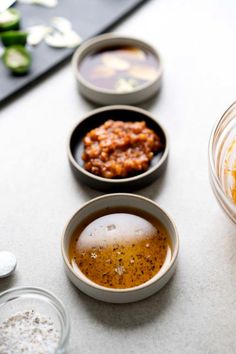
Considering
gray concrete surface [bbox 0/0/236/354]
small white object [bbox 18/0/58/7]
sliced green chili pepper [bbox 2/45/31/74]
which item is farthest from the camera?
small white object [bbox 18/0/58/7]

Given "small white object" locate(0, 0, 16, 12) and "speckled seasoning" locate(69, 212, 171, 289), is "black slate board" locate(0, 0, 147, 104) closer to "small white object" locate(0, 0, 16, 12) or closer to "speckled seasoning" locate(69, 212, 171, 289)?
"small white object" locate(0, 0, 16, 12)

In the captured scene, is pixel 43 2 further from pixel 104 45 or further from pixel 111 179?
pixel 111 179

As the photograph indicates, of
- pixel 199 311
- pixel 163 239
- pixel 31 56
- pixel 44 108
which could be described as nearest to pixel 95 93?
pixel 44 108

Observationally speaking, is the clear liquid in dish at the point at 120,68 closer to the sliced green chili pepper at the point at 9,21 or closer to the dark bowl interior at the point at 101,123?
the dark bowl interior at the point at 101,123

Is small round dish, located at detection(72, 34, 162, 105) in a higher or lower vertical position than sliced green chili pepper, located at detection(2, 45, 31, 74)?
lower

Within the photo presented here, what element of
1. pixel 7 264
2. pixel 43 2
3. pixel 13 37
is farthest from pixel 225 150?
pixel 43 2

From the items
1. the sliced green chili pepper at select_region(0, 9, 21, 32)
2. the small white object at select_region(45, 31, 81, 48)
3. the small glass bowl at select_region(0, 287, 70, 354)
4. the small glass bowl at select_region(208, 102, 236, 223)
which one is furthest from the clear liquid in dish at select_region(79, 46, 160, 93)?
the small glass bowl at select_region(0, 287, 70, 354)

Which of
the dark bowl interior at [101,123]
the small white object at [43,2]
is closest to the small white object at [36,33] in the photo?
the small white object at [43,2]

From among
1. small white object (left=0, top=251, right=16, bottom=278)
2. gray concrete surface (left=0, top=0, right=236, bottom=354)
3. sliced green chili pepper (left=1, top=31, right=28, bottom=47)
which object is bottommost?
gray concrete surface (left=0, top=0, right=236, bottom=354)
